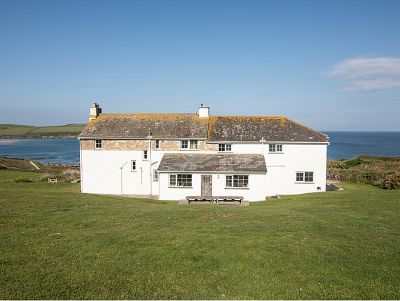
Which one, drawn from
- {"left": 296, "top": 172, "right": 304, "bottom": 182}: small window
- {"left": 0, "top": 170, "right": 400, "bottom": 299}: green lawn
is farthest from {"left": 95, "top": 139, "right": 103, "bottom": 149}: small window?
{"left": 296, "top": 172, "right": 304, "bottom": 182}: small window

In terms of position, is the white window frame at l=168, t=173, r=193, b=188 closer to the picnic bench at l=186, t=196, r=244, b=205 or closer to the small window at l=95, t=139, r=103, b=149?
the picnic bench at l=186, t=196, r=244, b=205

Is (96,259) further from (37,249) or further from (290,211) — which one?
(290,211)

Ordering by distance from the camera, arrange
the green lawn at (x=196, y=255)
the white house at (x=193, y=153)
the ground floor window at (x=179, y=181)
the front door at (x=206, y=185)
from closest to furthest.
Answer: the green lawn at (x=196, y=255)
the front door at (x=206, y=185)
the ground floor window at (x=179, y=181)
the white house at (x=193, y=153)

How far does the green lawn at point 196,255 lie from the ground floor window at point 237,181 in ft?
39.1

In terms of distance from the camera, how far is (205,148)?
3731 centimetres

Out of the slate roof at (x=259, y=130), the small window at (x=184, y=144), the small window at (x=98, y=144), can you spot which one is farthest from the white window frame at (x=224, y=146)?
the small window at (x=98, y=144)

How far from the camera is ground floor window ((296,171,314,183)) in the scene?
121 ft

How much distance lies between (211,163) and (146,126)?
30.0ft

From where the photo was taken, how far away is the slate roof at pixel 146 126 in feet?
123

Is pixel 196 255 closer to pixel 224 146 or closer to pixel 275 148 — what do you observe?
pixel 224 146

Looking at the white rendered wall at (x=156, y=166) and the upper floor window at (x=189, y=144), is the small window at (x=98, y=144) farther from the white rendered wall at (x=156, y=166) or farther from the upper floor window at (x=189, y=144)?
the upper floor window at (x=189, y=144)

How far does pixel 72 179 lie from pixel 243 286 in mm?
42420

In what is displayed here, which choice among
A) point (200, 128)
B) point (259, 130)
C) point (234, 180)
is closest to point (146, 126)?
point (200, 128)

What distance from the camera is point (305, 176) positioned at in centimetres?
3697
